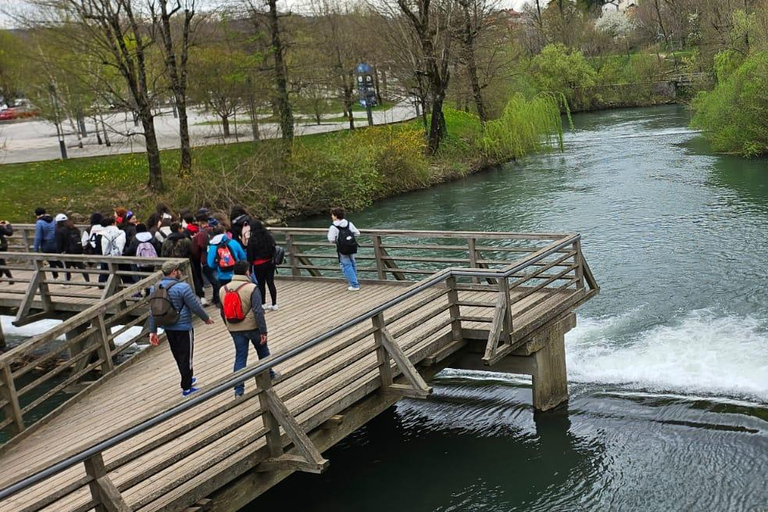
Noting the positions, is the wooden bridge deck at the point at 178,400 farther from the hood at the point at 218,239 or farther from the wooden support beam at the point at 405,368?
the hood at the point at 218,239

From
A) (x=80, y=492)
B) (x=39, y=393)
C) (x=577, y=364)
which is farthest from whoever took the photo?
(x=39, y=393)

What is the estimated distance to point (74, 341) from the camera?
10.3 m

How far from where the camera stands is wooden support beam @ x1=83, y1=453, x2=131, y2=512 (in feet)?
21.9

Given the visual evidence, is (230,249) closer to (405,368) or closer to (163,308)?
(163,308)

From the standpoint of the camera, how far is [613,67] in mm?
75500

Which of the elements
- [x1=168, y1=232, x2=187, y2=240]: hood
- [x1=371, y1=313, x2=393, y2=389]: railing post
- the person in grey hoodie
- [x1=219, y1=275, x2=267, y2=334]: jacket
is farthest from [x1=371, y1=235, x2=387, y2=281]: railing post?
the person in grey hoodie

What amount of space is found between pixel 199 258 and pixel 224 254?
7.85 ft

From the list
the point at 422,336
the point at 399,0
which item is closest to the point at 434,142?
the point at 399,0

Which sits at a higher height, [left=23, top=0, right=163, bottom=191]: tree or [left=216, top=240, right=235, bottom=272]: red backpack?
[left=23, top=0, right=163, bottom=191]: tree

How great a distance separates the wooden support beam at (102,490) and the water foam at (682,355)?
28.2ft

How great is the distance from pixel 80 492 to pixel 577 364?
8863 mm

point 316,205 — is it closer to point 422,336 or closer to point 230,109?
point 230,109

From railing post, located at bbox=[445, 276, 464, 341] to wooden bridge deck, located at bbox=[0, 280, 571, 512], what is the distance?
0.17m

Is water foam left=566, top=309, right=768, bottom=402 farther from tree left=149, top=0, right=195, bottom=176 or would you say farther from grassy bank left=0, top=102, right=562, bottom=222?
tree left=149, top=0, right=195, bottom=176
